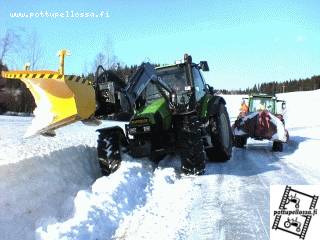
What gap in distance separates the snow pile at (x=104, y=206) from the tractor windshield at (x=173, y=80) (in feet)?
7.21

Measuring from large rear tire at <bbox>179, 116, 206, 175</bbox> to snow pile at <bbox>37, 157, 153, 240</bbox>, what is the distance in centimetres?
83

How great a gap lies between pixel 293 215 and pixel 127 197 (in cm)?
219

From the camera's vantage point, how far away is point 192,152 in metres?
8.00

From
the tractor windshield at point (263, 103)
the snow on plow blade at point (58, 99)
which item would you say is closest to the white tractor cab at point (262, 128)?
the tractor windshield at point (263, 103)

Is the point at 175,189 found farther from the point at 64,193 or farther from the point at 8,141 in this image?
the point at 8,141

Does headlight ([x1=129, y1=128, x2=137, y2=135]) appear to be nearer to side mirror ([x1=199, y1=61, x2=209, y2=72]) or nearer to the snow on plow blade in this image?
the snow on plow blade

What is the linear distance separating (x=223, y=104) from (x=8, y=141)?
4291 mm

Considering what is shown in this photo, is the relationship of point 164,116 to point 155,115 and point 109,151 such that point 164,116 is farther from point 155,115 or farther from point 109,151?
point 109,151

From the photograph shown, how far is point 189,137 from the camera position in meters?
8.04

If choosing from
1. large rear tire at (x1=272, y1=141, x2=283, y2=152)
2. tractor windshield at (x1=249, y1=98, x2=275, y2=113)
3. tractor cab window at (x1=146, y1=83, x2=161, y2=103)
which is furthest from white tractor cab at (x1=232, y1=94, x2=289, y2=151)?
tractor cab window at (x1=146, y1=83, x2=161, y2=103)

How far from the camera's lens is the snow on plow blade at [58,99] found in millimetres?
6359

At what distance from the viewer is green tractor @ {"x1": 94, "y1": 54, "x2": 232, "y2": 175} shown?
697cm

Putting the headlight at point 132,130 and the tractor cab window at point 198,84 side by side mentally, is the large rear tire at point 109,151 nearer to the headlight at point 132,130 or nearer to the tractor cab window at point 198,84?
the headlight at point 132,130

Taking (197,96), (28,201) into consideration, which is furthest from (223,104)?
(28,201)
